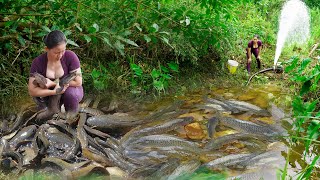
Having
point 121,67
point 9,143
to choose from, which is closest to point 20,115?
point 9,143

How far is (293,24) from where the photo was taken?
35.4 ft

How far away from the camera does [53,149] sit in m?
4.50

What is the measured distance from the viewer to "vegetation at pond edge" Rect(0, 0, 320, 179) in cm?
523

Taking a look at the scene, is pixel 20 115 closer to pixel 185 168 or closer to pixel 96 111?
pixel 96 111

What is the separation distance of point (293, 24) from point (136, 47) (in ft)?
19.3

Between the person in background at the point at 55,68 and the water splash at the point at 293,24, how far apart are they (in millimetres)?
5418

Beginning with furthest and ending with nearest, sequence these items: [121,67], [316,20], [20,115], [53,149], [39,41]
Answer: [316,20], [121,67], [39,41], [20,115], [53,149]

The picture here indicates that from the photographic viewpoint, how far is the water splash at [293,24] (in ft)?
30.1

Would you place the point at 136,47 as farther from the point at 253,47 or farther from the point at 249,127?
the point at 249,127

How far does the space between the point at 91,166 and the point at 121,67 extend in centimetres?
267

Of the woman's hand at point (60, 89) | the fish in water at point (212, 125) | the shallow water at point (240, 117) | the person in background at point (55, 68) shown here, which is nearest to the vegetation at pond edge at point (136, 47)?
the shallow water at point (240, 117)

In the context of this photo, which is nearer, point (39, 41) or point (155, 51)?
point (39, 41)

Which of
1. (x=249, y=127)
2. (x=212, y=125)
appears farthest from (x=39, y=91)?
(x=249, y=127)

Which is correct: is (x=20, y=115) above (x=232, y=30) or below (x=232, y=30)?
below
